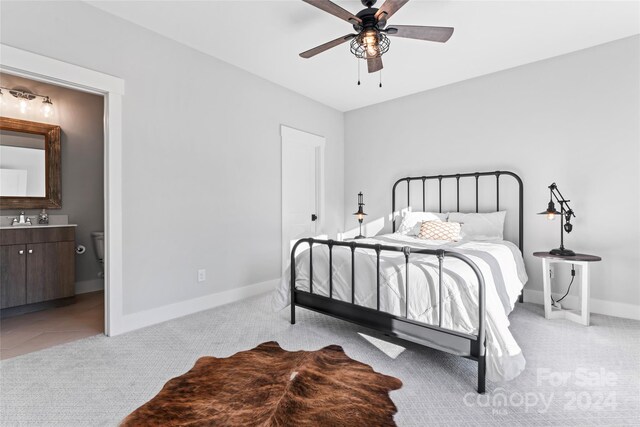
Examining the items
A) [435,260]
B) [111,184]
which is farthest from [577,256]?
[111,184]

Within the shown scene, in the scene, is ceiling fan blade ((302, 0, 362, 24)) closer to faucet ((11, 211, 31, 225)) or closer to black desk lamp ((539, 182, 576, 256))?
black desk lamp ((539, 182, 576, 256))

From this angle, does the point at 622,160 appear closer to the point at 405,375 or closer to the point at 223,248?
the point at 405,375

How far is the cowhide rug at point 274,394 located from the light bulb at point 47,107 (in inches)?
138

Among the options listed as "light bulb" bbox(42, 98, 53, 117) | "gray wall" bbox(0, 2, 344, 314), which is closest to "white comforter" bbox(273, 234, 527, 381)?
"gray wall" bbox(0, 2, 344, 314)

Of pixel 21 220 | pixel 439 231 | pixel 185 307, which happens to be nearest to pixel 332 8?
pixel 439 231

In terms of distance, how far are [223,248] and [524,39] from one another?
3.72 meters

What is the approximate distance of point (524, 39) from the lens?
2.95m

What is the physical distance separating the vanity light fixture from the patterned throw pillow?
455 centimetres

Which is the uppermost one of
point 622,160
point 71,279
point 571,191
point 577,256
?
point 622,160

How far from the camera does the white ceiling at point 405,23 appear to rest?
2486 mm

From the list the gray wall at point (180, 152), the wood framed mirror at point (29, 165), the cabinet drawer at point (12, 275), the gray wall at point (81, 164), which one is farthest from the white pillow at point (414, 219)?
the wood framed mirror at point (29, 165)

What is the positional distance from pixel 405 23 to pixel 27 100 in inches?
162

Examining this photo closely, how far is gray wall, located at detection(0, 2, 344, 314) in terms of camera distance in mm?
2453

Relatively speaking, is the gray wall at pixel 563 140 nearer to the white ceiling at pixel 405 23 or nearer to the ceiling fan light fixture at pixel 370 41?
the white ceiling at pixel 405 23
